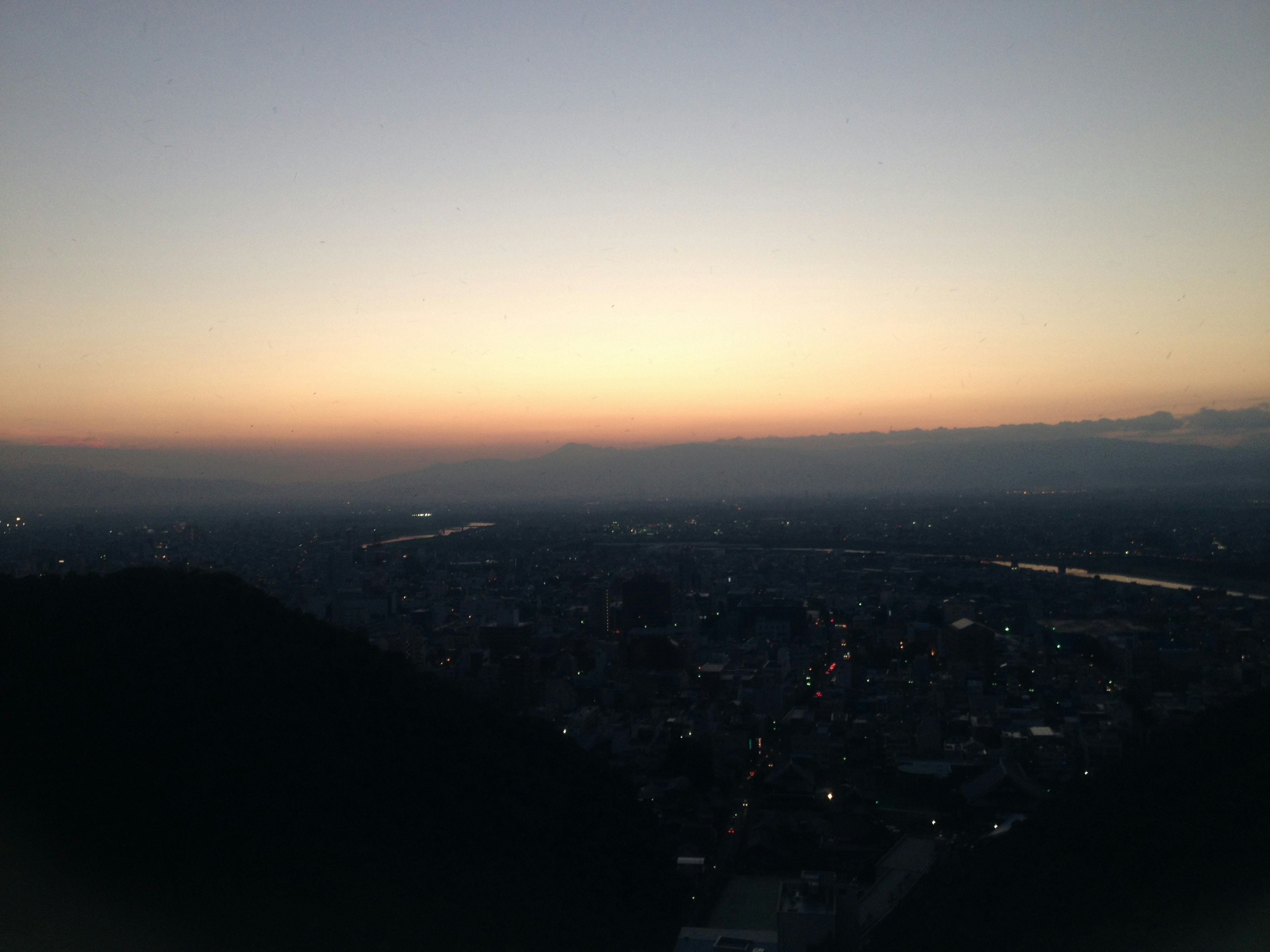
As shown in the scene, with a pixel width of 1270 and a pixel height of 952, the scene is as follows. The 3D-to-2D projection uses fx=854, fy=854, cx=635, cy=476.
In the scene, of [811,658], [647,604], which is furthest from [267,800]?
[647,604]

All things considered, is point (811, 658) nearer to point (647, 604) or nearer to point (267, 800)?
point (647, 604)

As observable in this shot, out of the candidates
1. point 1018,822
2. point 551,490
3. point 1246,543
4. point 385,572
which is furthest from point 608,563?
point 551,490

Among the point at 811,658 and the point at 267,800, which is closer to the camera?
the point at 267,800

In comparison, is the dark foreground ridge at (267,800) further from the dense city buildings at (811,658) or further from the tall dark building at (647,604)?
the tall dark building at (647,604)

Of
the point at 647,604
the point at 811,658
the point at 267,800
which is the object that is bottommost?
the point at 811,658

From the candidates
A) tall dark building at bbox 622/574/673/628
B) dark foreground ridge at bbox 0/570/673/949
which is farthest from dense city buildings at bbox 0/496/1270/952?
dark foreground ridge at bbox 0/570/673/949

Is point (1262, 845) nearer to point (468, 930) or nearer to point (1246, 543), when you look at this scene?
point (468, 930)
